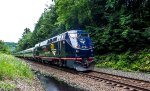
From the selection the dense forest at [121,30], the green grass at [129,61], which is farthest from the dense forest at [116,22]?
the green grass at [129,61]

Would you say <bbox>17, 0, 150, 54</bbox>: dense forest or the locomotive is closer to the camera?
the locomotive

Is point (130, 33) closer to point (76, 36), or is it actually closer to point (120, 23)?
point (120, 23)

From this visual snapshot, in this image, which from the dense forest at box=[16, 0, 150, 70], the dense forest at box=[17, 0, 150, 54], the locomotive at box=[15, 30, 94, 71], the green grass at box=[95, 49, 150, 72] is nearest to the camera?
the green grass at box=[95, 49, 150, 72]

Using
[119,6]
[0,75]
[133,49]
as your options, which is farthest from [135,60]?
[0,75]

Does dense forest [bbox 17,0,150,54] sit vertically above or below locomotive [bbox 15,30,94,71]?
above

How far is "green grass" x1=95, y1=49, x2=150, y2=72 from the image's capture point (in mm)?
23375

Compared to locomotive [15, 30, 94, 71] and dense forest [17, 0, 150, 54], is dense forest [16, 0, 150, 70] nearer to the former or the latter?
dense forest [17, 0, 150, 54]

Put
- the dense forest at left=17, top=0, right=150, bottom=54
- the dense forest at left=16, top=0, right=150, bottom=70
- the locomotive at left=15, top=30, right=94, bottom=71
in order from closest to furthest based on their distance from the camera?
the locomotive at left=15, top=30, right=94, bottom=71, the dense forest at left=16, top=0, right=150, bottom=70, the dense forest at left=17, top=0, right=150, bottom=54

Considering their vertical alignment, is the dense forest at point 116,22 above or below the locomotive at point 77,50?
above

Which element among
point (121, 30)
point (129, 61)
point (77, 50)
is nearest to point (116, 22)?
point (121, 30)

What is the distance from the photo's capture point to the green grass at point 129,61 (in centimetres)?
2338

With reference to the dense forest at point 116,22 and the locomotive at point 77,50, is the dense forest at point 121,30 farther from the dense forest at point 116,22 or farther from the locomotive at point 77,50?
the locomotive at point 77,50

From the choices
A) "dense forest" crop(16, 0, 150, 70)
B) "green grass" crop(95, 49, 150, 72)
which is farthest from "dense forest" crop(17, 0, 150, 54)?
"green grass" crop(95, 49, 150, 72)

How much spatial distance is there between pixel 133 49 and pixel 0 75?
48.4ft
